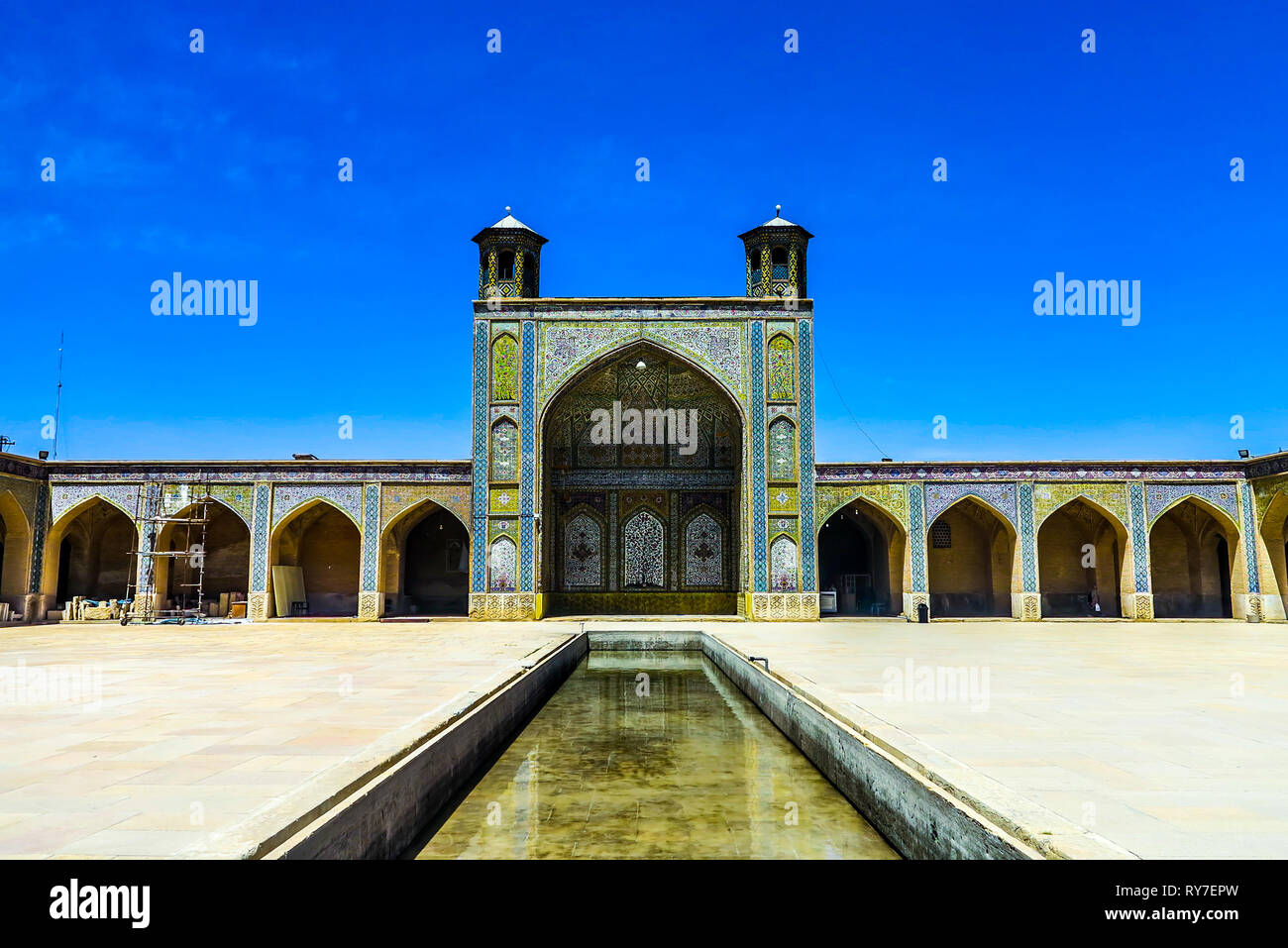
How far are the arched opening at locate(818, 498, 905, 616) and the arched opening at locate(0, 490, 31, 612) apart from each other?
49.1 feet

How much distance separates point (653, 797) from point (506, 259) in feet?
47.5

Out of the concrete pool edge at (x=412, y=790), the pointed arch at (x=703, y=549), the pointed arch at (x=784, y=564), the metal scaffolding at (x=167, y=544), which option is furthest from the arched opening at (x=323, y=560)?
the concrete pool edge at (x=412, y=790)

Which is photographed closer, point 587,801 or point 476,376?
point 587,801

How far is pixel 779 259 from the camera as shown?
56.7ft

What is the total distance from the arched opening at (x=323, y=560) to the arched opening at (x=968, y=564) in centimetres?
1197

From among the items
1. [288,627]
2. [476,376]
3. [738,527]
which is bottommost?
[288,627]

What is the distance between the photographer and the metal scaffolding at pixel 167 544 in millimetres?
16164
